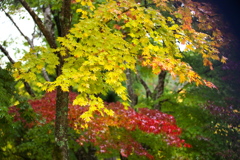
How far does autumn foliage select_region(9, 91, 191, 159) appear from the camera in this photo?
6473mm

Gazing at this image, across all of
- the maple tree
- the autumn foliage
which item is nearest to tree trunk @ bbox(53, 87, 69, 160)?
the maple tree

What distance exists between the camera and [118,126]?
6.88 meters

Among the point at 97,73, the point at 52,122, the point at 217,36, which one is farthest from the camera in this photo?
the point at 52,122

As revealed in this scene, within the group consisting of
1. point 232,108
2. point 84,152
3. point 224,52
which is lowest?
point 84,152

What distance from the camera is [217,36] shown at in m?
6.64

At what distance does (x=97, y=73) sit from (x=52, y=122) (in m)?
3.90

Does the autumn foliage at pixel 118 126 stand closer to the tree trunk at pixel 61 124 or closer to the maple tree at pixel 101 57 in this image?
the tree trunk at pixel 61 124

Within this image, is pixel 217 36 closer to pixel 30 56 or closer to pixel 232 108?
pixel 232 108

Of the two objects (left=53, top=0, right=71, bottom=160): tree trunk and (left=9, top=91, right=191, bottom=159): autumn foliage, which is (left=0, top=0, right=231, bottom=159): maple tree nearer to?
(left=53, top=0, right=71, bottom=160): tree trunk

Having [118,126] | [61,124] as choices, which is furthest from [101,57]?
[118,126]

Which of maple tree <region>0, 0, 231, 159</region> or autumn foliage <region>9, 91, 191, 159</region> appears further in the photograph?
autumn foliage <region>9, 91, 191, 159</region>

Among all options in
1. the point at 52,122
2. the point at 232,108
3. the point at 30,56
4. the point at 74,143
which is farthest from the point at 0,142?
the point at 232,108

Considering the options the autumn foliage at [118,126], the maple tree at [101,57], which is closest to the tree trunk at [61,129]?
the maple tree at [101,57]

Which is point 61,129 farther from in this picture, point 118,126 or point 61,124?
point 118,126
